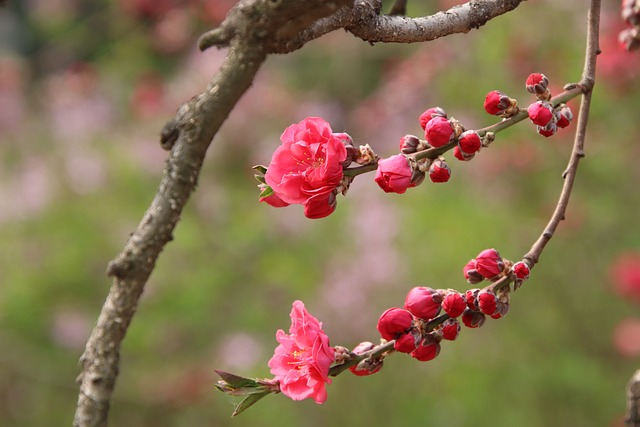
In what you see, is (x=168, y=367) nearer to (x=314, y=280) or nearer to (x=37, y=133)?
(x=314, y=280)

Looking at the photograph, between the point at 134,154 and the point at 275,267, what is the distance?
0.64 metres

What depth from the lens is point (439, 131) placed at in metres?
0.52

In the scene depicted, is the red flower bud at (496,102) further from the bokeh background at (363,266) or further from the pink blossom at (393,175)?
the bokeh background at (363,266)

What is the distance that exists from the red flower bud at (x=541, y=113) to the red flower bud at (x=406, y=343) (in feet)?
0.49

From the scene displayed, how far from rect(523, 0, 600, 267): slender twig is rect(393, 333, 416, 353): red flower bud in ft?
0.27

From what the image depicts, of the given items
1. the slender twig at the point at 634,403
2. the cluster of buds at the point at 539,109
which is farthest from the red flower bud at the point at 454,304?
the slender twig at the point at 634,403

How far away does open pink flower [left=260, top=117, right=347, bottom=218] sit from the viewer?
0.52 metres

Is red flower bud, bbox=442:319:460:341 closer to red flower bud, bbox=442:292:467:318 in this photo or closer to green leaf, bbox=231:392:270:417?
red flower bud, bbox=442:292:467:318

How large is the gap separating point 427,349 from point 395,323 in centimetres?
3

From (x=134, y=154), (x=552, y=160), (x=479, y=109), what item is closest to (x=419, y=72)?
(x=479, y=109)

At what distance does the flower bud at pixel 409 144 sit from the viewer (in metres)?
0.53

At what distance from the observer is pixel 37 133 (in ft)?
9.32

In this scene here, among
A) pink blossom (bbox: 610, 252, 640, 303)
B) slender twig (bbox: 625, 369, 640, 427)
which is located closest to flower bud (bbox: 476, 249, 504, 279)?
slender twig (bbox: 625, 369, 640, 427)

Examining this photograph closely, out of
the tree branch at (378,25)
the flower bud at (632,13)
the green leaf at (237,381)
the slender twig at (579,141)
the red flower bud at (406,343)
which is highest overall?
the tree branch at (378,25)
